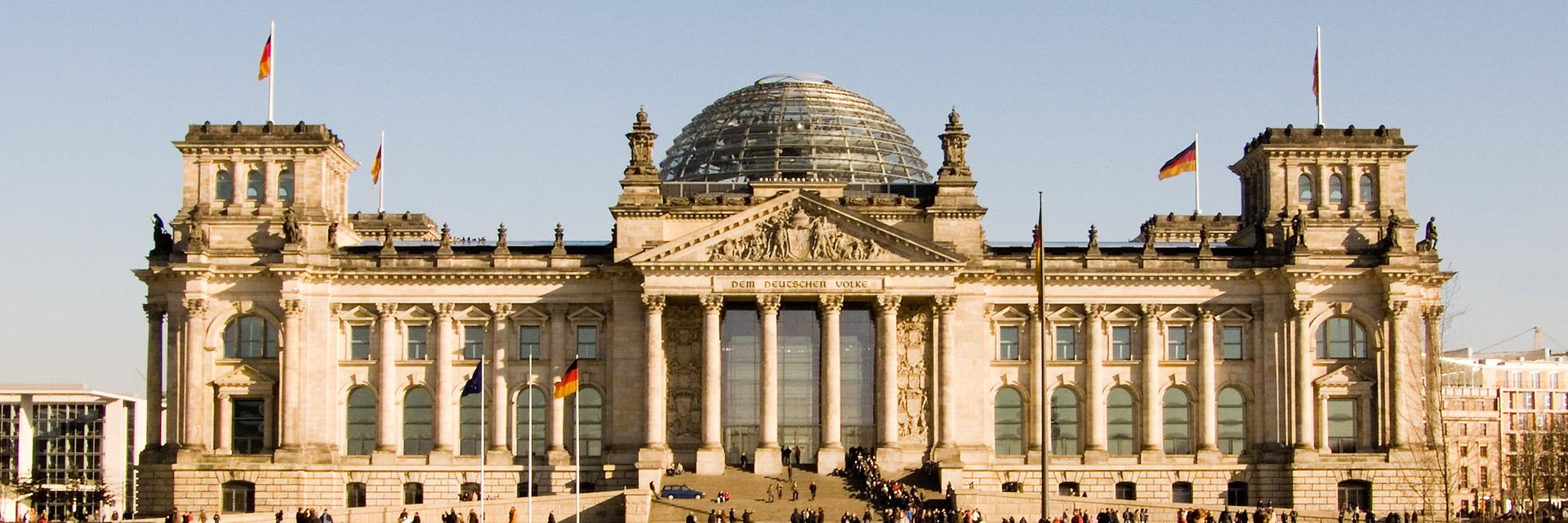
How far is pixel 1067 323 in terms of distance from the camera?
336 feet

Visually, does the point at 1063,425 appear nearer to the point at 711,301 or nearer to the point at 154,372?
the point at 711,301

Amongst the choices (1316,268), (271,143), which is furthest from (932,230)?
(271,143)

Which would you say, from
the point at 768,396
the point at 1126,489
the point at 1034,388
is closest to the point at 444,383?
the point at 768,396

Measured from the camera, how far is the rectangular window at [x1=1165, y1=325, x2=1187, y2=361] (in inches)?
4045

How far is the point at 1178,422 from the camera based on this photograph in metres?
103

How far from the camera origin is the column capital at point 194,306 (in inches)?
3912

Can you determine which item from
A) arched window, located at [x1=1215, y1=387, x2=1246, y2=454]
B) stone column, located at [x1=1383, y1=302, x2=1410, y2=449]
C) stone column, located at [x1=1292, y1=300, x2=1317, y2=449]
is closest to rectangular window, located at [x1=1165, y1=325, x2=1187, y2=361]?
arched window, located at [x1=1215, y1=387, x2=1246, y2=454]

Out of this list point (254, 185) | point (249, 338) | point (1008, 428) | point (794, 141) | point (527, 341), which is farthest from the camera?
point (794, 141)

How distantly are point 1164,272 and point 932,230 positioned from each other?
10797 mm

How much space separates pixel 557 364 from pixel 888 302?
15.7 m

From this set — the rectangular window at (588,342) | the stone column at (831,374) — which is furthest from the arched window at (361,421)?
the stone column at (831,374)

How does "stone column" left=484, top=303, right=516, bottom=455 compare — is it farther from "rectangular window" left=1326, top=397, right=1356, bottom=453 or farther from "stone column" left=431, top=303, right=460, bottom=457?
"rectangular window" left=1326, top=397, right=1356, bottom=453

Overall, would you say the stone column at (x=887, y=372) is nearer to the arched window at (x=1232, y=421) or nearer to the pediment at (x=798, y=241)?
the pediment at (x=798, y=241)

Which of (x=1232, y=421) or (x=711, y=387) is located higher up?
(x=711, y=387)
